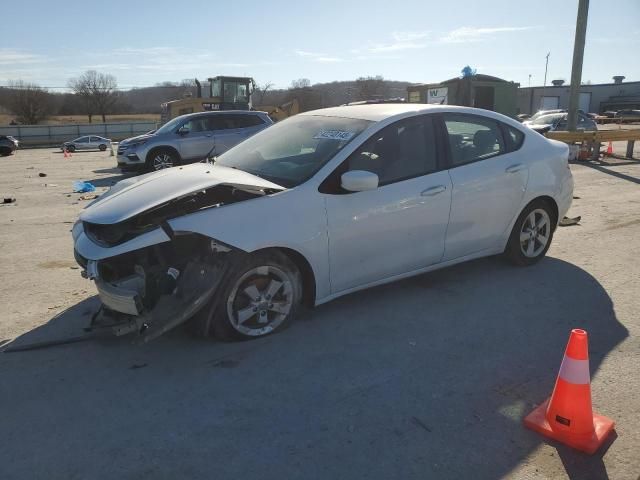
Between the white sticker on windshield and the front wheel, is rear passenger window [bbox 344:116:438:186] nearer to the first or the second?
the white sticker on windshield

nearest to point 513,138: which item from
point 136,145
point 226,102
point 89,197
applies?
point 89,197

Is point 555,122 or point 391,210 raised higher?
point 555,122

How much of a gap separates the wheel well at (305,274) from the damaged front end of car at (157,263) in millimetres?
389

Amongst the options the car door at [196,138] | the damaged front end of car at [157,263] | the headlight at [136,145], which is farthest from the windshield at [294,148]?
the headlight at [136,145]

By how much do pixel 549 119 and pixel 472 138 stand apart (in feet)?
60.5

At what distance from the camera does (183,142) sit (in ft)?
47.0

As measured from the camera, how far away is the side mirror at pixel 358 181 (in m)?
3.93

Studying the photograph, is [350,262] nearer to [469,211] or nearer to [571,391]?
[469,211]

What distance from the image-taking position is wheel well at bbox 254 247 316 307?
3.93 m

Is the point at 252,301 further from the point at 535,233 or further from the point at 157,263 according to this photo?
the point at 535,233

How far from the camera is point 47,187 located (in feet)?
40.7

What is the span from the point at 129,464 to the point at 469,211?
345 cm

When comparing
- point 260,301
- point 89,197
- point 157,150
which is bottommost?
point 89,197

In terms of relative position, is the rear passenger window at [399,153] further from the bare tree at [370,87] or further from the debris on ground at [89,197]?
the bare tree at [370,87]
